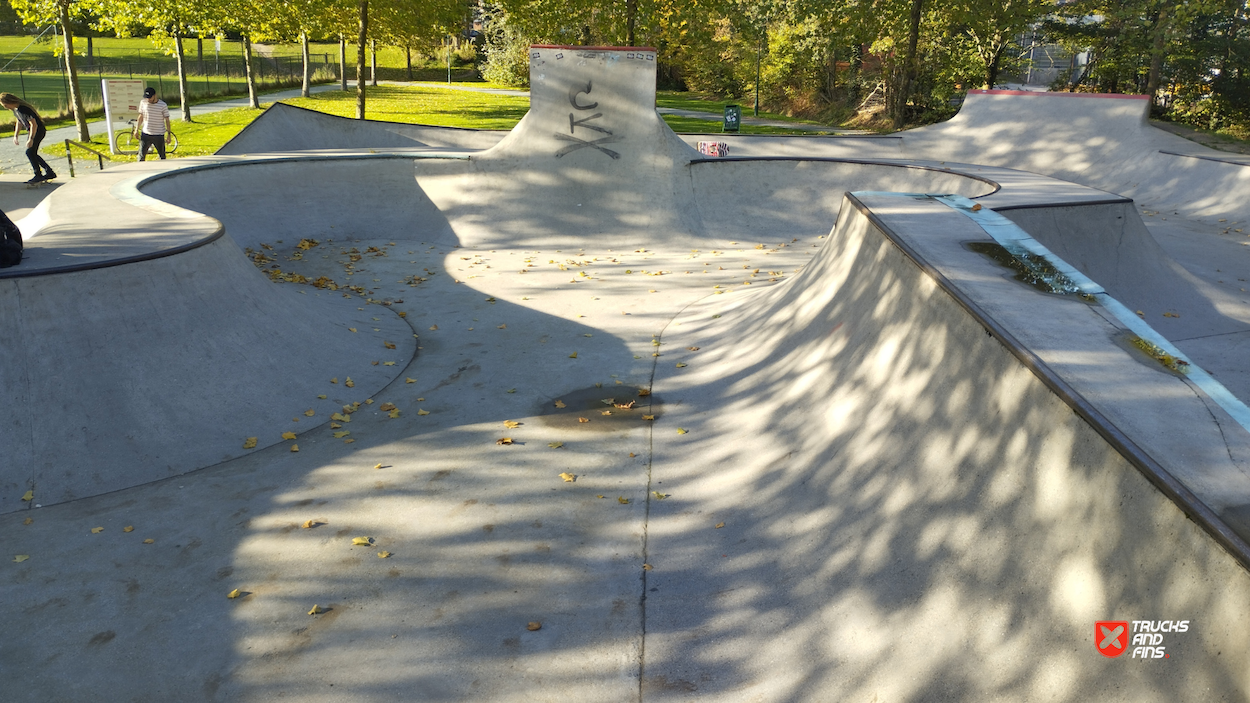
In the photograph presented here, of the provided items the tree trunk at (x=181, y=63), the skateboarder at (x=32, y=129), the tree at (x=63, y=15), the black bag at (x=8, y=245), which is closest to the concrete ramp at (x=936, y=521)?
the black bag at (x=8, y=245)

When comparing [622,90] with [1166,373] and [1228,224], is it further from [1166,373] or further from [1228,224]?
[1166,373]

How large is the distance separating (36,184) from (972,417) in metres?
16.3

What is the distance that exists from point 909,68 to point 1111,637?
25274 millimetres

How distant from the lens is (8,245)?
613 cm

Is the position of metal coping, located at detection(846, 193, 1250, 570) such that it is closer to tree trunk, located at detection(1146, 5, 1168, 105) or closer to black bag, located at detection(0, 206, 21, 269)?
black bag, located at detection(0, 206, 21, 269)

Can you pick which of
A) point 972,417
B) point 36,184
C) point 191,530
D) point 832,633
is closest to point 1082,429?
point 972,417

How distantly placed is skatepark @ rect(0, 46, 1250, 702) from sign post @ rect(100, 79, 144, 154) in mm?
8432

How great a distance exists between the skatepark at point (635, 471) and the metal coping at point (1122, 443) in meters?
0.02

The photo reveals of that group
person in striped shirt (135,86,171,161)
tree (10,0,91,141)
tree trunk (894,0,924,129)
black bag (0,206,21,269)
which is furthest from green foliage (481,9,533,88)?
black bag (0,206,21,269)

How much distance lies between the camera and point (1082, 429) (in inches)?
122

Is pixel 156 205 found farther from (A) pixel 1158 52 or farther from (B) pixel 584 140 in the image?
(A) pixel 1158 52

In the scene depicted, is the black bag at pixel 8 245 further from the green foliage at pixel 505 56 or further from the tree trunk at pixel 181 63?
the green foliage at pixel 505 56

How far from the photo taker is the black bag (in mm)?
6070

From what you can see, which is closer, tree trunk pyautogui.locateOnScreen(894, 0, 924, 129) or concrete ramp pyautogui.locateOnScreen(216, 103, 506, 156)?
concrete ramp pyautogui.locateOnScreen(216, 103, 506, 156)
